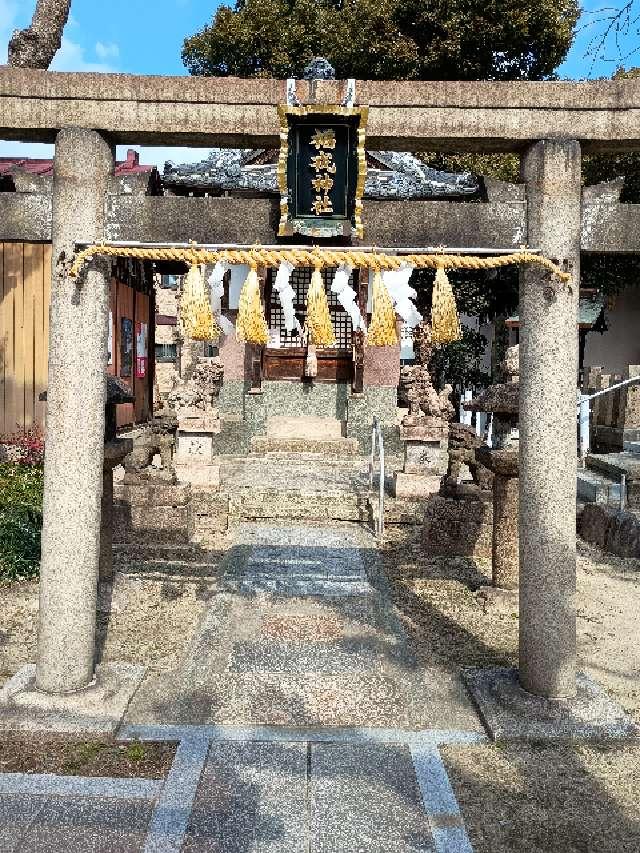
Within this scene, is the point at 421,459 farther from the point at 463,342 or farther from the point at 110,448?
the point at 463,342

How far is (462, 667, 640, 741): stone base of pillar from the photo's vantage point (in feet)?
14.7

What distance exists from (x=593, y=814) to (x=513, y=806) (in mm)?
437

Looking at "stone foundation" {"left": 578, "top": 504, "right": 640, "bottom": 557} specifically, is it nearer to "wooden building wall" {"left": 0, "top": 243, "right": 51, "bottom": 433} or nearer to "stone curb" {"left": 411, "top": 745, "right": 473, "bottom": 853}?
"stone curb" {"left": 411, "top": 745, "right": 473, "bottom": 853}

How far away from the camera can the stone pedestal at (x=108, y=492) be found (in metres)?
6.75

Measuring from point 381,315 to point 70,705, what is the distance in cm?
350

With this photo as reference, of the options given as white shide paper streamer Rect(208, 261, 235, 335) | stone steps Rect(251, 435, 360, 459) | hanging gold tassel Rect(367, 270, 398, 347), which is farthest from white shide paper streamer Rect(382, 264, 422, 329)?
stone steps Rect(251, 435, 360, 459)

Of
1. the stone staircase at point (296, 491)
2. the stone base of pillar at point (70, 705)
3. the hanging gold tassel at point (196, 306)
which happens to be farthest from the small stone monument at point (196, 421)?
the hanging gold tassel at point (196, 306)

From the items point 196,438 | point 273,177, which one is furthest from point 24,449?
point 273,177

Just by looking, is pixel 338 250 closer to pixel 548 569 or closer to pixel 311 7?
pixel 548 569

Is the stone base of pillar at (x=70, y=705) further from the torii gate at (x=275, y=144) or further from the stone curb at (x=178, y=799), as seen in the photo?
the stone curb at (x=178, y=799)

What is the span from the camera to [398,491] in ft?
39.0

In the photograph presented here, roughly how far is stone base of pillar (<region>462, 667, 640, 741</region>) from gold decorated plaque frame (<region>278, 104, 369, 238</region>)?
11.4ft

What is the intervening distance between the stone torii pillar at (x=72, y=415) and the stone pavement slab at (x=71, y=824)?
1.13 metres

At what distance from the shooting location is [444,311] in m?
4.74
